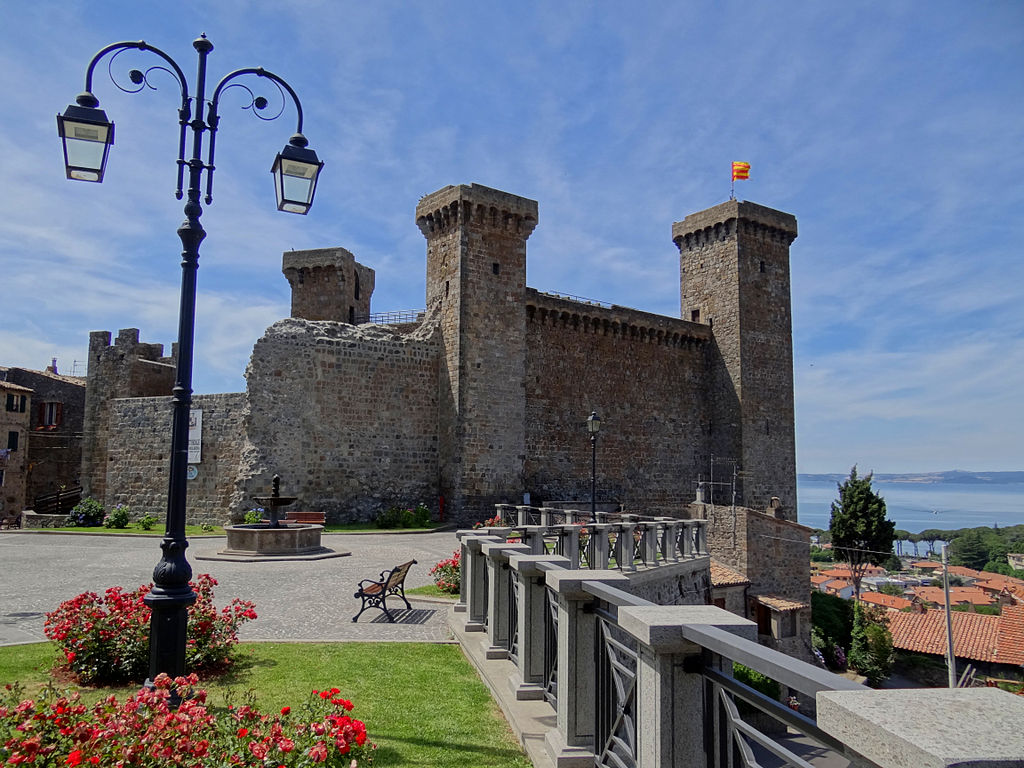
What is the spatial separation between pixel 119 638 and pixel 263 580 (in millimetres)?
6621

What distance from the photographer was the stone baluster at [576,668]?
473 cm

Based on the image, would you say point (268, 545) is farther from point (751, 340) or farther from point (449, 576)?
point (751, 340)

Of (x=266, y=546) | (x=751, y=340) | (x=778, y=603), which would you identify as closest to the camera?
(x=266, y=546)

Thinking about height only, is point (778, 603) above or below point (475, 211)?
below

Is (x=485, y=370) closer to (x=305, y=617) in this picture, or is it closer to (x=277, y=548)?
(x=277, y=548)

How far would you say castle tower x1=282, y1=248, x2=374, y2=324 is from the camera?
35.3m

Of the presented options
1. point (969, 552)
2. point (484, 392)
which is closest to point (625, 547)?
point (484, 392)

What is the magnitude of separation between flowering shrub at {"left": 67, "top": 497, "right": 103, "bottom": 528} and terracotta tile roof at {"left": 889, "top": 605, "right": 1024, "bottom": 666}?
37.9 metres

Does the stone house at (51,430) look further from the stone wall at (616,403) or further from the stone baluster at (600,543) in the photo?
the stone baluster at (600,543)

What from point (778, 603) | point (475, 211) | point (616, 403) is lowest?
point (778, 603)

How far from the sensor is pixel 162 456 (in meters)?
27.0

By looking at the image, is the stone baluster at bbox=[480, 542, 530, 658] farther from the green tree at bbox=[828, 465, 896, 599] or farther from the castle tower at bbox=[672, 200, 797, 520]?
the green tree at bbox=[828, 465, 896, 599]

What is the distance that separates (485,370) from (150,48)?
833 inches

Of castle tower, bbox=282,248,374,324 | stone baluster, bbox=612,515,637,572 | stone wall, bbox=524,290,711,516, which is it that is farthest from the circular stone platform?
castle tower, bbox=282,248,374,324
